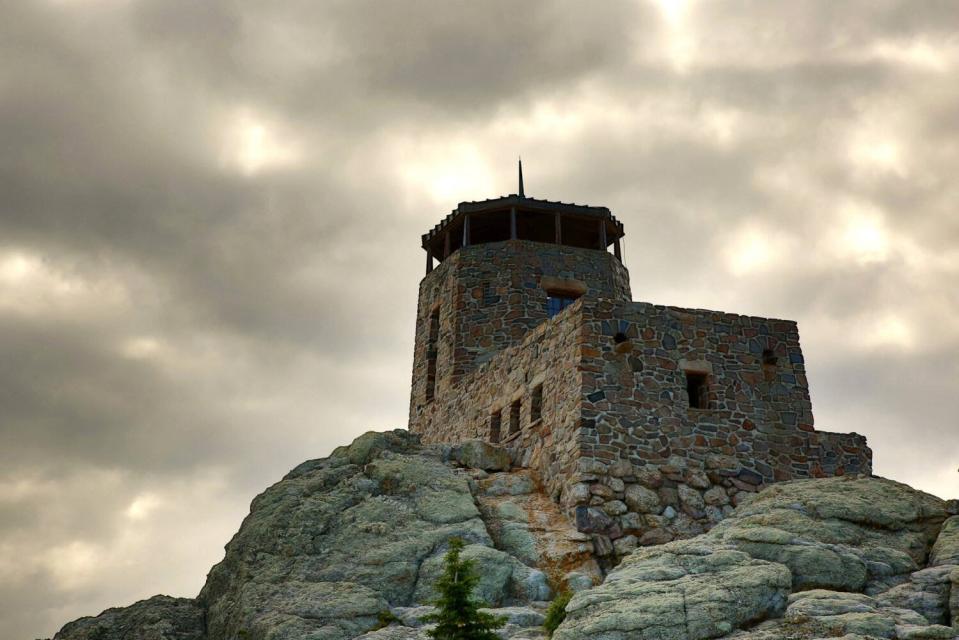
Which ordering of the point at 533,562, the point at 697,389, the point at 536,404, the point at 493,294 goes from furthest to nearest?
the point at 493,294 → the point at 536,404 → the point at 697,389 → the point at 533,562

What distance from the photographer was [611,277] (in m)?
31.0

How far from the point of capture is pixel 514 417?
23.4 meters

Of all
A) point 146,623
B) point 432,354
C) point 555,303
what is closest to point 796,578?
point 146,623

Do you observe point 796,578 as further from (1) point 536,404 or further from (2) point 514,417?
(2) point 514,417

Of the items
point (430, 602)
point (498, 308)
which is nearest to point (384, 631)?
point (430, 602)

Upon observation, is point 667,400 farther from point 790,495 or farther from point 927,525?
point 927,525

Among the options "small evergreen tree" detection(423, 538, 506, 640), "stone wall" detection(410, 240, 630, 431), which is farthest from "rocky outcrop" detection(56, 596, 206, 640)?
"stone wall" detection(410, 240, 630, 431)

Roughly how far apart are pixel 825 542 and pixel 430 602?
6.65m

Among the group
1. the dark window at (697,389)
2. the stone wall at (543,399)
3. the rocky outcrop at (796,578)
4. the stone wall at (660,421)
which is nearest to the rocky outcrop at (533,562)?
the rocky outcrop at (796,578)

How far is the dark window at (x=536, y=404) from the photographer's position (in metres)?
22.2

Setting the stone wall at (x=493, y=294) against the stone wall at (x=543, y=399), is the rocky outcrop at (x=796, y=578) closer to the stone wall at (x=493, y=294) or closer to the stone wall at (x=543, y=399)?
the stone wall at (x=543, y=399)

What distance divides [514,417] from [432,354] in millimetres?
8586

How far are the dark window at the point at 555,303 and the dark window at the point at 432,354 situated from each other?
3.85 m

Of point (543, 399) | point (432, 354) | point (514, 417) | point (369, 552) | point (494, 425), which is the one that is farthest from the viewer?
point (432, 354)
